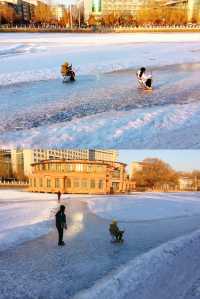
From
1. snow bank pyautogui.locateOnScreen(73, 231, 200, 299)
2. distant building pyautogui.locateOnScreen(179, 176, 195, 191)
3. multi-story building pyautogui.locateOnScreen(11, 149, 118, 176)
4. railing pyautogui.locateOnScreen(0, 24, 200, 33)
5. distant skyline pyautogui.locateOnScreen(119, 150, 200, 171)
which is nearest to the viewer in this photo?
snow bank pyautogui.locateOnScreen(73, 231, 200, 299)

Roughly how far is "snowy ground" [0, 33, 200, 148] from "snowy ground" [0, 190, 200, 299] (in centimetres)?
60

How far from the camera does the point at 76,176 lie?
3.98m

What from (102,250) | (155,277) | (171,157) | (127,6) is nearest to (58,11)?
(127,6)

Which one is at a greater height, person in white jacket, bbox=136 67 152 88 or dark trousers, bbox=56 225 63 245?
person in white jacket, bbox=136 67 152 88

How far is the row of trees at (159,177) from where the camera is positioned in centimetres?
403

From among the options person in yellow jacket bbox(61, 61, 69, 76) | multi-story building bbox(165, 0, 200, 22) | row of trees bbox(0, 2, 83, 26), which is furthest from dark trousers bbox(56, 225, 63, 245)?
multi-story building bbox(165, 0, 200, 22)

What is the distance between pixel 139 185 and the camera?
4141mm

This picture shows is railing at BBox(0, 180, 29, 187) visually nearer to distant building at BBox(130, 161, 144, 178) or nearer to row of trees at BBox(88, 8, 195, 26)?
distant building at BBox(130, 161, 144, 178)

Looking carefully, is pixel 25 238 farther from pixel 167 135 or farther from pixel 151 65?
pixel 151 65

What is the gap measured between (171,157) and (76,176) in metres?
0.89

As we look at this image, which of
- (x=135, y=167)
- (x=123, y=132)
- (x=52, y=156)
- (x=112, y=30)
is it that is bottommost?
(x=135, y=167)

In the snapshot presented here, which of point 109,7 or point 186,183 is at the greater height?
point 109,7

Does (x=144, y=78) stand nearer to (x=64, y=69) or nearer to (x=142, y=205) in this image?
(x=64, y=69)

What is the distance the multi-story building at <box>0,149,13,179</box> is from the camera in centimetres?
405
